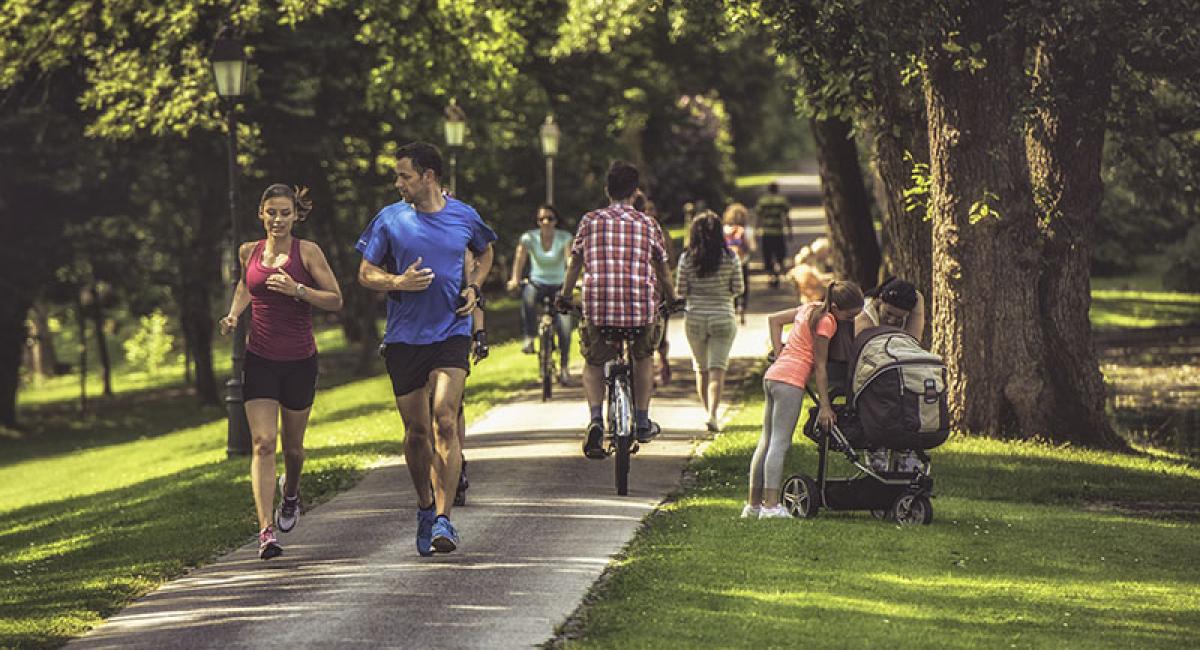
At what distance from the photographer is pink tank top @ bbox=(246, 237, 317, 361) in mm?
10773

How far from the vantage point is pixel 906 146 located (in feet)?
63.6

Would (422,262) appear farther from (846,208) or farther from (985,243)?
(846,208)

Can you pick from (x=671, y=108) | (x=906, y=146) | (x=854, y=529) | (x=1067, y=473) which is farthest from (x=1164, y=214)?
(x=854, y=529)

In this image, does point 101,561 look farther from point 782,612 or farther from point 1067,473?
point 1067,473

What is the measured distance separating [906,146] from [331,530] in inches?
361

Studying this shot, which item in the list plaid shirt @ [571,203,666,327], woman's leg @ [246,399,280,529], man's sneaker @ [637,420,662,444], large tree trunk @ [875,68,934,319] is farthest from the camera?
large tree trunk @ [875,68,934,319]

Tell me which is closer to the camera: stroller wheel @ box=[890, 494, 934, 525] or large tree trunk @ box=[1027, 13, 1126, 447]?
stroller wheel @ box=[890, 494, 934, 525]

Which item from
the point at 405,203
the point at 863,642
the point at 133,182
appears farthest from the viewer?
the point at 133,182

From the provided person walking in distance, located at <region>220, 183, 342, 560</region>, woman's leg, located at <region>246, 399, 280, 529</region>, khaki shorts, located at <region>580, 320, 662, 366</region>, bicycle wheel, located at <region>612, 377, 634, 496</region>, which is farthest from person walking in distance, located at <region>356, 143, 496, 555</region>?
khaki shorts, located at <region>580, 320, 662, 366</region>

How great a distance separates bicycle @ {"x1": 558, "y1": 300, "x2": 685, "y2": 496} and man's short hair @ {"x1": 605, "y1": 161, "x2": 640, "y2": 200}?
874 mm

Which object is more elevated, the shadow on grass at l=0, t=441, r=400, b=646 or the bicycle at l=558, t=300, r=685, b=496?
the bicycle at l=558, t=300, r=685, b=496

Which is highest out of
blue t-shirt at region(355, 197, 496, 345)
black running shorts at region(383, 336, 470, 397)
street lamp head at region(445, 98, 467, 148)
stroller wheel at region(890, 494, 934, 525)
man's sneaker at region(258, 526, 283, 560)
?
street lamp head at region(445, 98, 467, 148)

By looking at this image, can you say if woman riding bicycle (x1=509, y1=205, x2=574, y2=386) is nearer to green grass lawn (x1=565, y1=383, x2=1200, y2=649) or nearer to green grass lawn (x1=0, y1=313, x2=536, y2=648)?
green grass lawn (x1=0, y1=313, x2=536, y2=648)

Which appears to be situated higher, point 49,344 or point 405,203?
point 405,203
